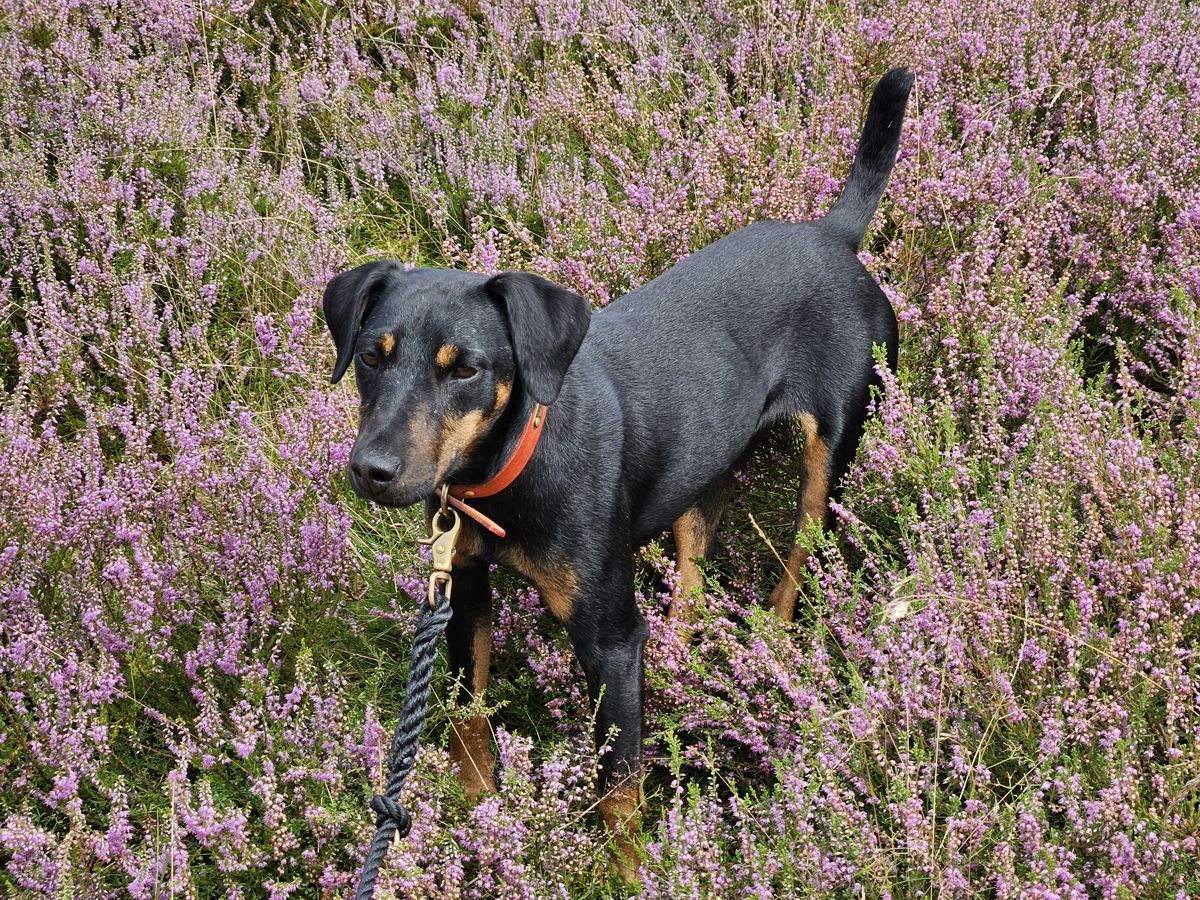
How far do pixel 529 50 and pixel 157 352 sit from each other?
8.69ft

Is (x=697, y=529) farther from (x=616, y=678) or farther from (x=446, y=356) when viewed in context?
(x=446, y=356)

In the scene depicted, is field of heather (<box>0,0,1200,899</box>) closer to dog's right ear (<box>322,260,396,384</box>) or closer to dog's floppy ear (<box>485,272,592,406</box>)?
dog's right ear (<box>322,260,396,384</box>)

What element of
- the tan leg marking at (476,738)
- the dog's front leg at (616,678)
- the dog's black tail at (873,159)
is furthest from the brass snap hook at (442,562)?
the dog's black tail at (873,159)

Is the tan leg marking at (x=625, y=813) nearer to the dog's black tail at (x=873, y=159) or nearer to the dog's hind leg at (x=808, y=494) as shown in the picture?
the dog's hind leg at (x=808, y=494)

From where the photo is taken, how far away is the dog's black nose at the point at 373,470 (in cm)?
218

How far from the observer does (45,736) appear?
261 centimetres

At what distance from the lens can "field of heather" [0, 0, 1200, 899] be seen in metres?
2.28

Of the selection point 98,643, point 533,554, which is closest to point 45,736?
point 98,643

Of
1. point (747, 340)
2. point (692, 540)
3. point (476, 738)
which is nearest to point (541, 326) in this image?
point (747, 340)

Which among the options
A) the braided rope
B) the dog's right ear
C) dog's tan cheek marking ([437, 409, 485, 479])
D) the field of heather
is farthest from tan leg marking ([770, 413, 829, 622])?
the braided rope

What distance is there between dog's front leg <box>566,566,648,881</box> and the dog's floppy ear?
22.1 inches

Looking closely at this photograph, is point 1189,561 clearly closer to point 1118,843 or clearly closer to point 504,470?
point 1118,843

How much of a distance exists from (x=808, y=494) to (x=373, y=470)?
1.72 meters

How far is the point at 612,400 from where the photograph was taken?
2.96 meters
